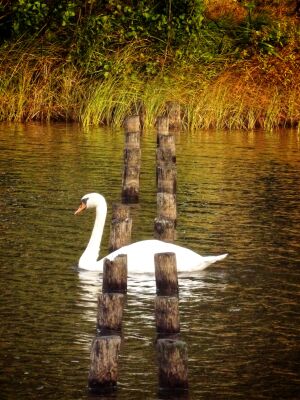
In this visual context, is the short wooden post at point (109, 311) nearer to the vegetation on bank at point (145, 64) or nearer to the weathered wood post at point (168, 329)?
the weathered wood post at point (168, 329)

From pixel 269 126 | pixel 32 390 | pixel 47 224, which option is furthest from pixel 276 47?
pixel 32 390

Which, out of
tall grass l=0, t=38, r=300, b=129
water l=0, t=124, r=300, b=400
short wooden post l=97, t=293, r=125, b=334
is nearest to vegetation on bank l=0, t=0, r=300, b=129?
tall grass l=0, t=38, r=300, b=129

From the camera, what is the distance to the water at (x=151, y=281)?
11414 mm

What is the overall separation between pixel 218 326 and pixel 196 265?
2407mm

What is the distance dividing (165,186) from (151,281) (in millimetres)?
4963

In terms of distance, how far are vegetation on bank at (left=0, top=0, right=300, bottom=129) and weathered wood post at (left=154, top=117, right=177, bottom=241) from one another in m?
10.9

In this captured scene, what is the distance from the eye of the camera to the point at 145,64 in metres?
35.1

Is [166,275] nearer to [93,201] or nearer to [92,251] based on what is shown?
[92,251]

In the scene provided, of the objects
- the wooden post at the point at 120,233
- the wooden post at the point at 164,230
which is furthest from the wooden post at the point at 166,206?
the wooden post at the point at 120,233

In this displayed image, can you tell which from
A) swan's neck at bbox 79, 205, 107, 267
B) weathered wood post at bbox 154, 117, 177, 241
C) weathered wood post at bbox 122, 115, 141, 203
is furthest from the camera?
weathered wood post at bbox 122, 115, 141, 203

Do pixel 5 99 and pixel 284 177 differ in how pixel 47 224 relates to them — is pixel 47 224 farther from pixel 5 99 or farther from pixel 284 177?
pixel 5 99

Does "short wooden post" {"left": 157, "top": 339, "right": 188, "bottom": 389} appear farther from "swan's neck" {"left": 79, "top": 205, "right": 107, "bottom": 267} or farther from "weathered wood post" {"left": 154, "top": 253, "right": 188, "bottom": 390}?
"swan's neck" {"left": 79, "top": 205, "right": 107, "bottom": 267}

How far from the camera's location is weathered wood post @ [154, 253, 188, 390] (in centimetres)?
1049

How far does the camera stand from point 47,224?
1880 centimetres
